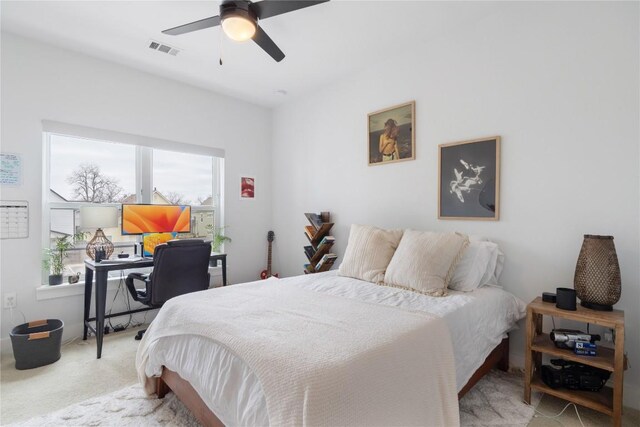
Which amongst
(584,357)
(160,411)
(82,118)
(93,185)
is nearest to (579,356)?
(584,357)

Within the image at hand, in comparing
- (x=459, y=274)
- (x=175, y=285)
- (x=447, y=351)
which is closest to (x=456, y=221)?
(x=459, y=274)

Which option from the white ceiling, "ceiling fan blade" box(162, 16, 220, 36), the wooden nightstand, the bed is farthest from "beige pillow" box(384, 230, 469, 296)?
"ceiling fan blade" box(162, 16, 220, 36)

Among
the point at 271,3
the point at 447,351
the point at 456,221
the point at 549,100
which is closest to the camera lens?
the point at 447,351

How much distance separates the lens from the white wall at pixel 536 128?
1869mm

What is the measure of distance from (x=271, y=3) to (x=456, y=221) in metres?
2.05

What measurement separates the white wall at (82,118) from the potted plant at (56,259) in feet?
0.21

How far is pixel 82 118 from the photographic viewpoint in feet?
9.41

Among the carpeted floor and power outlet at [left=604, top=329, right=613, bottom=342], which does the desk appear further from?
power outlet at [left=604, top=329, right=613, bottom=342]

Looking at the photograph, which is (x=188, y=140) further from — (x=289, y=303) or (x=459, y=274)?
(x=459, y=274)

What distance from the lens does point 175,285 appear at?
2.63 meters

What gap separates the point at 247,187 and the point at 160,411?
2.74 meters

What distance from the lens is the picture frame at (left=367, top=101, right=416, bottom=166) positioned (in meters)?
2.85

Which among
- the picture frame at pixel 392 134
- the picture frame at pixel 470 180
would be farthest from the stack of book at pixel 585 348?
the picture frame at pixel 392 134

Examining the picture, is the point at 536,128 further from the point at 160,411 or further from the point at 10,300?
the point at 10,300
